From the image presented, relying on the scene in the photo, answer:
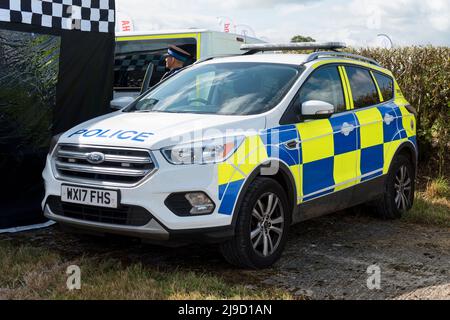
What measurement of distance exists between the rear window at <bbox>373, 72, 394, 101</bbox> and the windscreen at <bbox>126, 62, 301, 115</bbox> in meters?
1.45

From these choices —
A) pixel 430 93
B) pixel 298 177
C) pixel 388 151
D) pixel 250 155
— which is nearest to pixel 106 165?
pixel 250 155

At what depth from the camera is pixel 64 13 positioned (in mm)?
5816

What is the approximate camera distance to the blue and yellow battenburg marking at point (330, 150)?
424 centimetres

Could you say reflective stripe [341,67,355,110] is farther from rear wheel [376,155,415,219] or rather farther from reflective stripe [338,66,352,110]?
rear wheel [376,155,415,219]

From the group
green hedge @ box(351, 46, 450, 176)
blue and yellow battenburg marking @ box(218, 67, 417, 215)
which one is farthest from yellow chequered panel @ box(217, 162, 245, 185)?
green hedge @ box(351, 46, 450, 176)

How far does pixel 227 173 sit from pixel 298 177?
806 mm

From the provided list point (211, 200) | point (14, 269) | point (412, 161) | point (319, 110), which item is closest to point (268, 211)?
point (211, 200)

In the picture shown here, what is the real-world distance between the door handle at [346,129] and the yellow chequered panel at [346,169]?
176mm

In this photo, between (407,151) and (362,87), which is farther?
(407,151)

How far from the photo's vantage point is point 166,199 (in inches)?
159

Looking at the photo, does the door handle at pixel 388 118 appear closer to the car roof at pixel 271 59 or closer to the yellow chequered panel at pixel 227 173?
the car roof at pixel 271 59

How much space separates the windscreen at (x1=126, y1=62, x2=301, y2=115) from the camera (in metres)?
4.81

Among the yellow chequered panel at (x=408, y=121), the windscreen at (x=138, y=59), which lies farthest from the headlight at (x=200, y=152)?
the windscreen at (x=138, y=59)

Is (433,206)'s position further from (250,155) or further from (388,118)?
(250,155)
